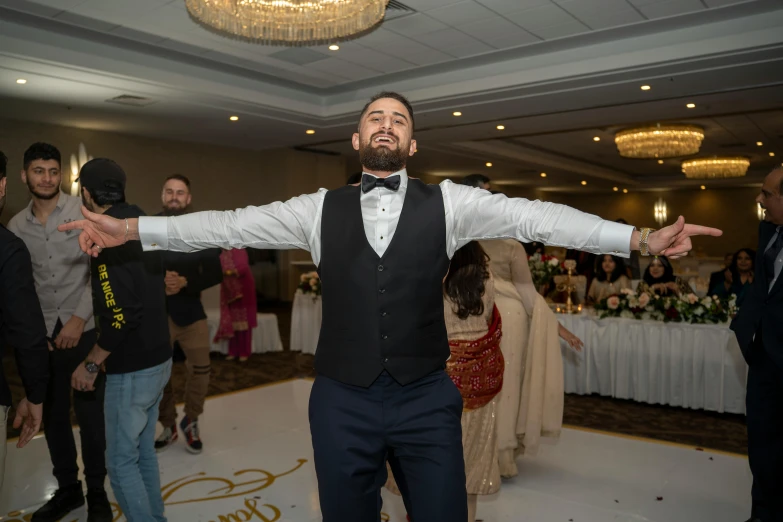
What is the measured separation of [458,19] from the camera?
19.2ft

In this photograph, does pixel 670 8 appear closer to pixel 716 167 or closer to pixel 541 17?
pixel 541 17

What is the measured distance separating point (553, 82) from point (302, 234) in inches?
231

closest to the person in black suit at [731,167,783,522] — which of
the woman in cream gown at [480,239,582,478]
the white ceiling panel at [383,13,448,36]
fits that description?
the woman in cream gown at [480,239,582,478]

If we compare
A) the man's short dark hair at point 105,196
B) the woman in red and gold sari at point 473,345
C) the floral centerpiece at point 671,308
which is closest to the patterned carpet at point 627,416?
the floral centerpiece at point 671,308

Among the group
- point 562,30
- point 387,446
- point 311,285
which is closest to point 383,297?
point 387,446

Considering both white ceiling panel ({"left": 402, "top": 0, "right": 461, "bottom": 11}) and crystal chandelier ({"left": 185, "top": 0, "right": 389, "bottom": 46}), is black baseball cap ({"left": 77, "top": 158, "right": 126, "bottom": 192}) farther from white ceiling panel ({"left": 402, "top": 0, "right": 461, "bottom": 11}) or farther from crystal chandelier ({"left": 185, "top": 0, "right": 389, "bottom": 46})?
white ceiling panel ({"left": 402, "top": 0, "right": 461, "bottom": 11})

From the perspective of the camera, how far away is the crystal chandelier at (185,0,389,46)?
4.48 m

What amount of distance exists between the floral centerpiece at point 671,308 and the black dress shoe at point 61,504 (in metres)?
4.39

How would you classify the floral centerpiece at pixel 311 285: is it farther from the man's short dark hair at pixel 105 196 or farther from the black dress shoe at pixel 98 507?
the man's short dark hair at pixel 105 196

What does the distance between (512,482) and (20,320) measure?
267 cm

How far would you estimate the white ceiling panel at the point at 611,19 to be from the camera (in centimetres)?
573

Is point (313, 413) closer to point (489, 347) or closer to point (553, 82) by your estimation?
point (489, 347)

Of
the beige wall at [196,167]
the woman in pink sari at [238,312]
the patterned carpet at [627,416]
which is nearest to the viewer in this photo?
the patterned carpet at [627,416]

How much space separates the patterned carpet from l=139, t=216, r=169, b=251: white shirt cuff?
146 inches
